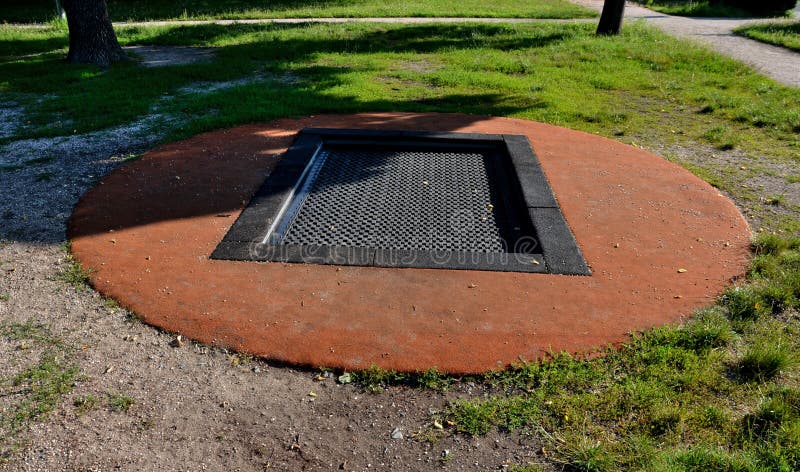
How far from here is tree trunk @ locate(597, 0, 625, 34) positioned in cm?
1441

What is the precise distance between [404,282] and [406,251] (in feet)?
1.49

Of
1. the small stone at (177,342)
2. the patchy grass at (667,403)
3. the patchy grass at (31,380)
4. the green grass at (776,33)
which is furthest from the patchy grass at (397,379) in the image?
the green grass at (776,33)

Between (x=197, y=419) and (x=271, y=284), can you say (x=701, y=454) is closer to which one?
(x=197, y=419)

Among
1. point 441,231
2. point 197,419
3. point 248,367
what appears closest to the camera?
point 197,419

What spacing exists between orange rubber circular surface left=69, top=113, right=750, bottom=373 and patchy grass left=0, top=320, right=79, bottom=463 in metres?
0.55

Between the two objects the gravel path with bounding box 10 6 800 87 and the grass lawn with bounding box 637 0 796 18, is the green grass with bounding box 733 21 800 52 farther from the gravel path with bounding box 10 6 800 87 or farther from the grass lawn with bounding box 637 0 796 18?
the grass lawn with bounding box 637 0 796 18

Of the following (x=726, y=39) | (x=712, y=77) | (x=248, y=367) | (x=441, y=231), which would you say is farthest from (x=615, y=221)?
(x=726, y=39)

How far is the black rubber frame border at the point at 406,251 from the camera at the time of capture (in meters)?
4.60

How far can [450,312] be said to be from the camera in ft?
13.1

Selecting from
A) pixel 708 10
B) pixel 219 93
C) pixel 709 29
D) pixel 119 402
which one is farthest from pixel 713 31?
pixel 119 402

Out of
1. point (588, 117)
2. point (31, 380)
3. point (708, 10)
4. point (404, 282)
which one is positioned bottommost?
point (31, 380)

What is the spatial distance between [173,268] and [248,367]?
55.4 inches

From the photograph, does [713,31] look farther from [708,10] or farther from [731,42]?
[708,10]

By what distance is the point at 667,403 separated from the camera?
126 inches
